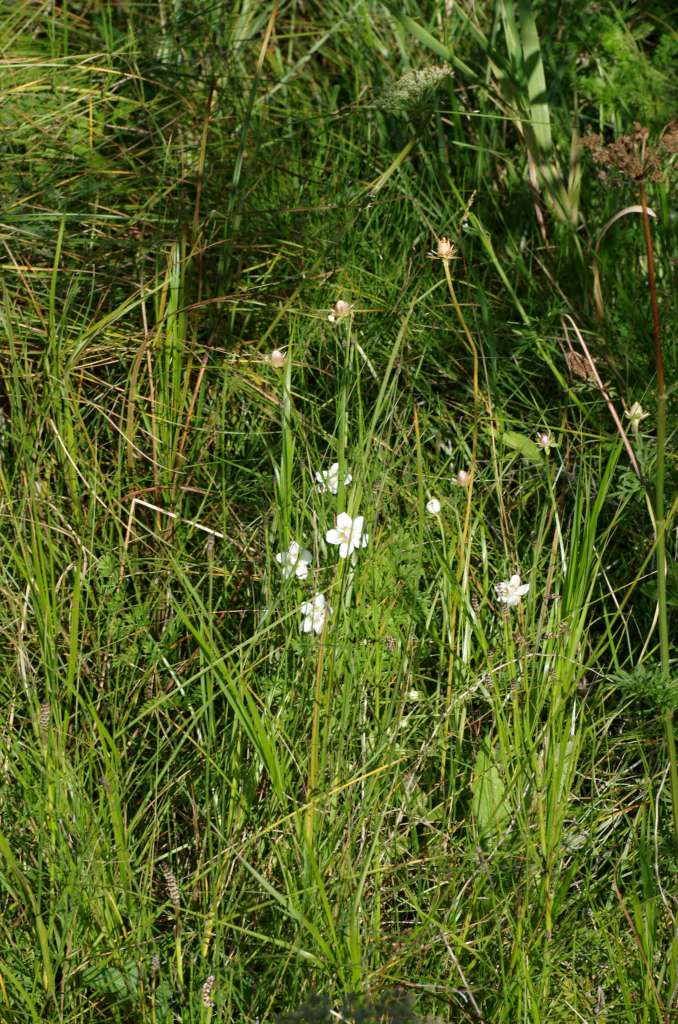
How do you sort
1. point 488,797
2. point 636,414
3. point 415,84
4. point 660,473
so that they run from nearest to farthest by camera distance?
point 660,473 → point 488,797 → point 636,414 → point 415,84

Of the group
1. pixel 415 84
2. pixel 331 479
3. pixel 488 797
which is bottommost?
pixel 488 797

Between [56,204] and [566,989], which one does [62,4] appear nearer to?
[56,204]

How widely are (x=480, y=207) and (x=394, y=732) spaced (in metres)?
1.39

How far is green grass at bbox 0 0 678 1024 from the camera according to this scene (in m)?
1.51

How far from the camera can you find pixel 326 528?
1.81 m

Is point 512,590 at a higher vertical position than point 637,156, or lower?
lower

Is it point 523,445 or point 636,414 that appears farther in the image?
point 523,445

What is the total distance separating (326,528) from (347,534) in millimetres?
57

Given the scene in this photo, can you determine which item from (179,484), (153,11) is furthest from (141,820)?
(153,11)

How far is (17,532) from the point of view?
5.73 ft

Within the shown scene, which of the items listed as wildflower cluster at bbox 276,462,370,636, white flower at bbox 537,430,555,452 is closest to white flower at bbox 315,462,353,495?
wildflower cluster at bbox 276,462,370,636

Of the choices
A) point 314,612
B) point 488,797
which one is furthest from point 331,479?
point 488,797

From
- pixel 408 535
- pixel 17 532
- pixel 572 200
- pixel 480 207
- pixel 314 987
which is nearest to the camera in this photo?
pixel 314 987

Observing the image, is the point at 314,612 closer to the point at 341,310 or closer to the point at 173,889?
the point at 173,889
